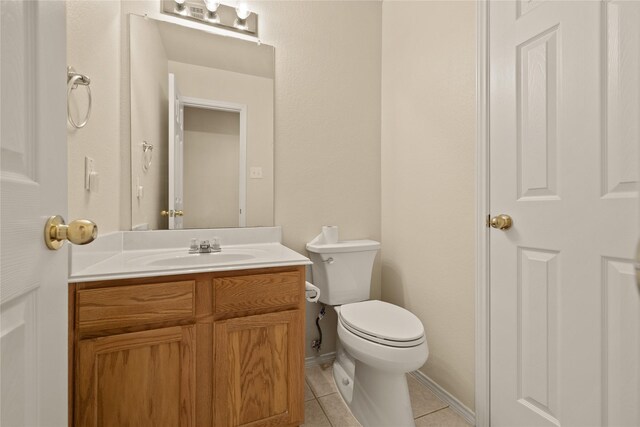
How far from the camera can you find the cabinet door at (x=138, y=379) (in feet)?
3.16

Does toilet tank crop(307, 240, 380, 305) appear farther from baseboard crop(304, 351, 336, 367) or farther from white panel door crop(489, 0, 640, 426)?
white panel door crop(489, 0, 640, 426)

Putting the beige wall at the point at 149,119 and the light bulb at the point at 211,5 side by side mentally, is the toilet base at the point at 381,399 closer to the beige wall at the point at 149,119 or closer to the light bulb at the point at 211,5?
the beige wall at the point at 149,119

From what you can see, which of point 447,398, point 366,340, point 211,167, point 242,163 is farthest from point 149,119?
point 447,398

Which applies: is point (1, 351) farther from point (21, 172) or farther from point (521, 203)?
point (521, 203)

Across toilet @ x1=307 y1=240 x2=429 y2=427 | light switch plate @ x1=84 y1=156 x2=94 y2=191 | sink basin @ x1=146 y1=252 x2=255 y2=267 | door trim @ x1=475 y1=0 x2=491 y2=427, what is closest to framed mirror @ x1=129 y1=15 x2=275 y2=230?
sink basin @ x1=146 y1=252 x2=255 y2=267

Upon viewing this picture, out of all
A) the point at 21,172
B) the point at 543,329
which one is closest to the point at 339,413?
the point at 543,329

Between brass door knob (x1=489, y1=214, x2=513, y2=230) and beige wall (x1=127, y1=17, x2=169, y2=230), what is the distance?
159 cm

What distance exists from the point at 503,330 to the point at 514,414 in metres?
0.33

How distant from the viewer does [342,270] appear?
68.4 inches

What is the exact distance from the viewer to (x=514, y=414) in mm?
1194

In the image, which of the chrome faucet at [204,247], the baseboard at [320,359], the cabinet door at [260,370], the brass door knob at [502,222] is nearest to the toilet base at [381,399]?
the cabinet door at [260,370]

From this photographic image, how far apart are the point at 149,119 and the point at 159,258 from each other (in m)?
0.73

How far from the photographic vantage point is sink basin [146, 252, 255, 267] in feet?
4.40

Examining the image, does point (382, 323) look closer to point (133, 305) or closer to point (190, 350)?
point (190, 350)
